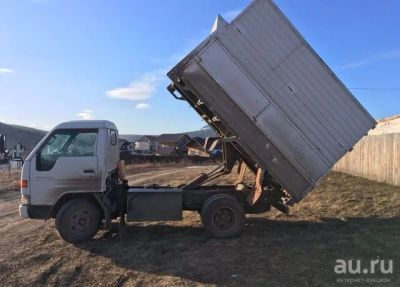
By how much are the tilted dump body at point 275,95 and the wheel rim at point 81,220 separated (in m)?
3.13

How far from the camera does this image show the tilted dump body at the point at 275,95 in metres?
8.62

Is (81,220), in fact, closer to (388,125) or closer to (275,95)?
(275,95)

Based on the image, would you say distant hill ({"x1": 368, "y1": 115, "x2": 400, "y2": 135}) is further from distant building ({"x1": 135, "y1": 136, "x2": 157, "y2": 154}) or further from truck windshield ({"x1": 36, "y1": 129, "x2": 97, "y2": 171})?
distant building ({"x1": 135, "y1": 136, "x2": 157, "y2": 154})

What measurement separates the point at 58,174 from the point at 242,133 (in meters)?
3.59

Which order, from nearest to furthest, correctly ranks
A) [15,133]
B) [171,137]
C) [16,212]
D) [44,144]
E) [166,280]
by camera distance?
[166,280] < [44,144] < [16,212] < [171,137] < [15,133]

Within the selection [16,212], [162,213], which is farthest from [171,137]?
[162,213]

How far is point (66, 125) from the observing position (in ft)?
30.8

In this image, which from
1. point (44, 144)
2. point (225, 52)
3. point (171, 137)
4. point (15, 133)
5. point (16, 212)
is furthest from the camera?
point (15, 133)

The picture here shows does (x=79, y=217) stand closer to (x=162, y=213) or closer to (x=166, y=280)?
(x=162, y=213)

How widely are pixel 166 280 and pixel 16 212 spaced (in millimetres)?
8919

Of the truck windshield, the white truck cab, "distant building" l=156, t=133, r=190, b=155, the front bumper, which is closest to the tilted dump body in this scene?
the truck windshield

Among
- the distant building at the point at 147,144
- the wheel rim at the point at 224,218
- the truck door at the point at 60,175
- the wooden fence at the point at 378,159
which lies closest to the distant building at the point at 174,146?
the distant building at the point at 147,144

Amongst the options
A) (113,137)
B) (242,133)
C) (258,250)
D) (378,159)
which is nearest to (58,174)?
(113,137)

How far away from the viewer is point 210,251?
8.32m
